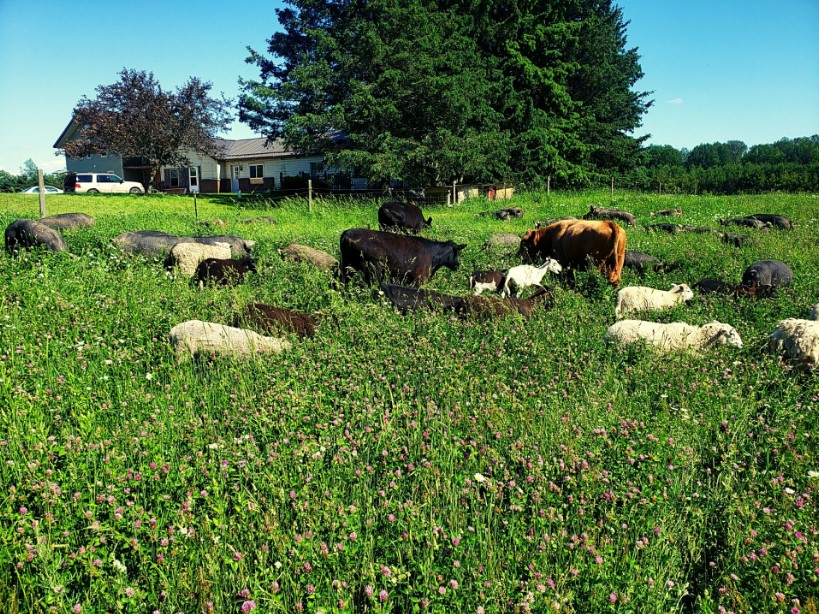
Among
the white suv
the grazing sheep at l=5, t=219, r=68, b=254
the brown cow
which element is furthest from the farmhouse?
the brown cow

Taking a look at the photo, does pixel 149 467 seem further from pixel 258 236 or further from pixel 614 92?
pixel 614 92

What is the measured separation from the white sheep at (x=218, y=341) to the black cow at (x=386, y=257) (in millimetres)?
3916

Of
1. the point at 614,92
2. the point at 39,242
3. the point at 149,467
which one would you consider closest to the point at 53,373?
Answer: the point at 149,467

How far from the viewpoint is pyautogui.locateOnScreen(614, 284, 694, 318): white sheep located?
816 centimetres

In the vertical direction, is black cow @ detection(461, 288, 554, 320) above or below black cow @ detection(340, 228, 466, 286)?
below

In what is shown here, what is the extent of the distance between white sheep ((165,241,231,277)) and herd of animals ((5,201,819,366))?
19 mm

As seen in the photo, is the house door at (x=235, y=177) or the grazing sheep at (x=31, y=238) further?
the house door at (x=235, y=177)

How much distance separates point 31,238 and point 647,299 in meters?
10.4

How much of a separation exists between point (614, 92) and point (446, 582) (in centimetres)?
4635

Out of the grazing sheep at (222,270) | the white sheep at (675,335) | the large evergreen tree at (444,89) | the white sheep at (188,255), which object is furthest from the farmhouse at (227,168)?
the white sheep at (675,335)

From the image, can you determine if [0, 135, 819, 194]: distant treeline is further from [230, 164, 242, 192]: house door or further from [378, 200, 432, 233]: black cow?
[378, 200, 432, 233]: black cow

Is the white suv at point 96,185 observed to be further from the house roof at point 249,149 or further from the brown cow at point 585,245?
the brown cow at point 585,245

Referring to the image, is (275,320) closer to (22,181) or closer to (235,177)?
(235,177)

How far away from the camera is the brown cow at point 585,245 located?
33.5 ft
